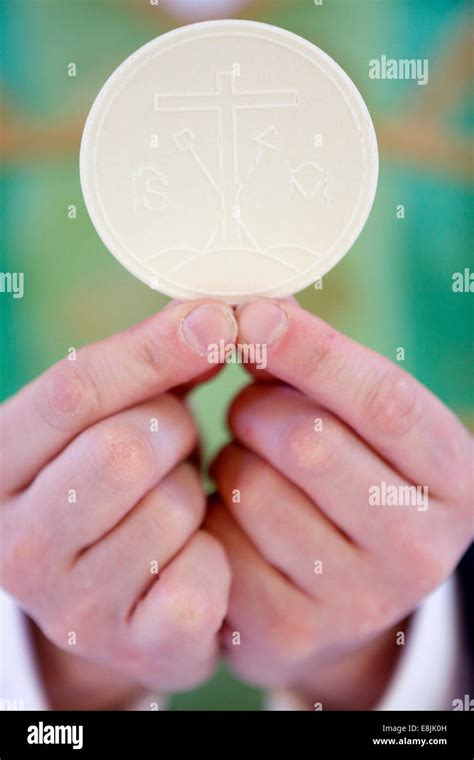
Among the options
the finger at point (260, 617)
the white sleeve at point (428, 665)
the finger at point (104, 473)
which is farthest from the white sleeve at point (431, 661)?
the finger at point (104, 473)

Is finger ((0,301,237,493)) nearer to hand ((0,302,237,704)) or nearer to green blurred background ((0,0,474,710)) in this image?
hand ((0,302,237,704))

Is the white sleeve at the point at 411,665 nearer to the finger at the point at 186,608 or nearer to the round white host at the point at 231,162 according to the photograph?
the finger at the point at 186,608

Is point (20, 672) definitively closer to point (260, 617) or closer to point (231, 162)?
point (260, 617)

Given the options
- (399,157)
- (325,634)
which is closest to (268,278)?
(399,157)

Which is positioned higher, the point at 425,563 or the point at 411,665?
the point at 425,563

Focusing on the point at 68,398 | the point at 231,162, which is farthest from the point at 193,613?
the point at 231,162
